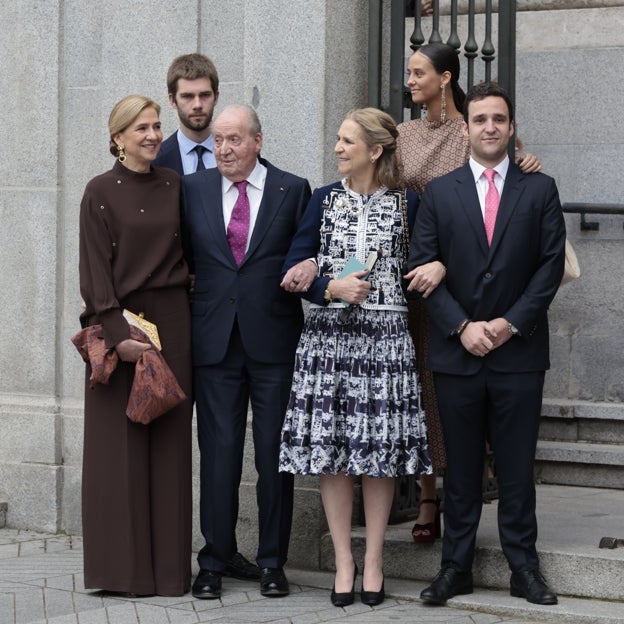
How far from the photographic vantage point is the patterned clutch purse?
21.0 feet

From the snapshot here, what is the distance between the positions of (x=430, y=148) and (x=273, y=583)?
2089 mm

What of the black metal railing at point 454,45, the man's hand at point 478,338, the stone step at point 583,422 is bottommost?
the stone step at point 583,422

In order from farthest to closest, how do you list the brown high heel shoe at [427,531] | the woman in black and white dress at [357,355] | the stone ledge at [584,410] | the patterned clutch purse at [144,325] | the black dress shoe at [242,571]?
the stone ledge at [584,410], the black dress shoe at [242,571], the brown high heel shoe at [427,531], the patterned clutch purse at [144,325], the woman in black and white dress at [357,355]

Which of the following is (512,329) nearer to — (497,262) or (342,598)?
(497,262)

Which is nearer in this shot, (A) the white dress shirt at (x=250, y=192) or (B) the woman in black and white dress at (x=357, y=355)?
(B) the woman in black and white dress at (x=357, y=355)

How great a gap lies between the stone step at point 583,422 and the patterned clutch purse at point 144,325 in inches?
121

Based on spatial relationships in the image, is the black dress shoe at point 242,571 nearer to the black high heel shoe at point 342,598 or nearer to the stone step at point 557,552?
the stone step at point 557,552

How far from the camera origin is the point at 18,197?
827 cm

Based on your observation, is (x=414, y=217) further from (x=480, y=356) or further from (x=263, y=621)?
(x=263, y=621)

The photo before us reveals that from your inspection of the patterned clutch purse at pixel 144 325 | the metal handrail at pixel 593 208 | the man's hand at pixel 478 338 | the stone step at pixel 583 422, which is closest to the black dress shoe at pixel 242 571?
the patterned clutch purse at pixel 144 325

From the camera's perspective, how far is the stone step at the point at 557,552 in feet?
20.5

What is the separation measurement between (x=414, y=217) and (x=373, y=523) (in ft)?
4.44

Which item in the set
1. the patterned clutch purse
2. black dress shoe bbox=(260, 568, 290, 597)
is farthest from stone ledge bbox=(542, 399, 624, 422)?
the patterned clutch purse

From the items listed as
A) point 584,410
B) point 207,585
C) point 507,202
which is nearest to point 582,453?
point 584,410
